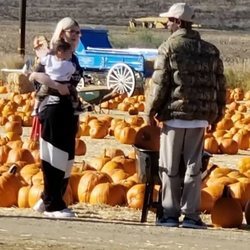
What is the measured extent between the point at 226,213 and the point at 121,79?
1534cm

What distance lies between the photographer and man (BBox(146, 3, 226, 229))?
27.0 ft

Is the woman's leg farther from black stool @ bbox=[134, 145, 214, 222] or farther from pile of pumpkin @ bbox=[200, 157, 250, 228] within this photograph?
pile of pumpkin @ bbox=[200, 157, 250, 228]

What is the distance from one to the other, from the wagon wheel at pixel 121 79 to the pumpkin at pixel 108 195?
44.7 ft

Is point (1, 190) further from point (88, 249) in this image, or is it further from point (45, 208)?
point (88, 249)

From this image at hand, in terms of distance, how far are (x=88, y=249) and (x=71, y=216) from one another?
1650 millimetres

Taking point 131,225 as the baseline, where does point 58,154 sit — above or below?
above

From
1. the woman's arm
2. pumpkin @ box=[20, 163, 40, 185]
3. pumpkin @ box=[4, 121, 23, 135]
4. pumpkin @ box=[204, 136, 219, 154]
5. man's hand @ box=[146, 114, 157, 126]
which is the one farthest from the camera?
pumpkin @ box=[4, 121, 23, 135]

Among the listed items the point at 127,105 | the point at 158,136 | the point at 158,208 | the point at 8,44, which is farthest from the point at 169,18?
the point at 8,44

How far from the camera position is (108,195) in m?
9.62

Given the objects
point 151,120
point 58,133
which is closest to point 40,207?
point 58,133

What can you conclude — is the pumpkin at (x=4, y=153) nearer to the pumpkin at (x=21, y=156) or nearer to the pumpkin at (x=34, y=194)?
the pumpkin at (x=21, y=156)

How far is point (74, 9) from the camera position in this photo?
93.7m

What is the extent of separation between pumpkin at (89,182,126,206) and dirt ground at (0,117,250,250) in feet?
1.06

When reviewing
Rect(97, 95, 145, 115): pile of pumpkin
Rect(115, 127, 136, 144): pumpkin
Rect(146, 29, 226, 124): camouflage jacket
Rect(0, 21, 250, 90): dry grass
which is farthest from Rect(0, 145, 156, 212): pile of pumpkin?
Rect(0, 21, 250, 90): dry grass
